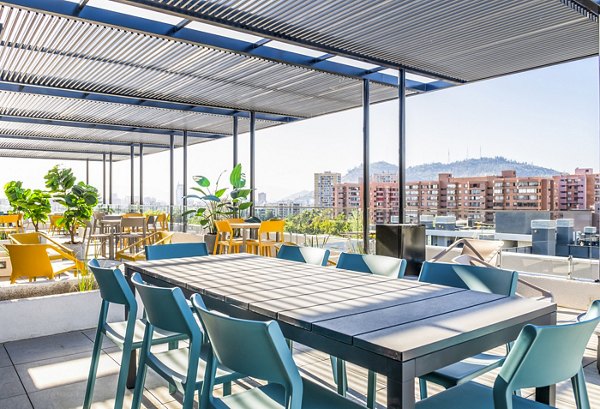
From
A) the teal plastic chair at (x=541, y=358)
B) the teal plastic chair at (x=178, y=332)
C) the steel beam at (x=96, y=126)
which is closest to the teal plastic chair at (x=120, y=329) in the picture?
the teal plastic chair at (x=178, y=332)

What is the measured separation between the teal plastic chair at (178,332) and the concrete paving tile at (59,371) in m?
1.18

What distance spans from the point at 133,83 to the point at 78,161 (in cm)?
1330

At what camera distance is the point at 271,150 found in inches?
1898

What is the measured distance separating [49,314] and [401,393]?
3.67m

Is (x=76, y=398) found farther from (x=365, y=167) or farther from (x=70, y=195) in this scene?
(x=365, y=167)

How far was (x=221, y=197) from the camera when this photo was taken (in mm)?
9039

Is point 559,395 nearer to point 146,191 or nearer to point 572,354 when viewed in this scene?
point 572,354

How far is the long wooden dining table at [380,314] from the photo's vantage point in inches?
55.3

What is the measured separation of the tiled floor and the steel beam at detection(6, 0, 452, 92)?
2829 millimetres

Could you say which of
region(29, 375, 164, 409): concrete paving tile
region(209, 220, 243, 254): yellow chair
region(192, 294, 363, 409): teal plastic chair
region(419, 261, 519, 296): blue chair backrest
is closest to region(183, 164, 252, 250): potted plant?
region(209, 220, 243, 254): yellow chair

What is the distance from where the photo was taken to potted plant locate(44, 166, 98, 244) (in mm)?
6855

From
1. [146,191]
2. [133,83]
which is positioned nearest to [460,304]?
[133,83]

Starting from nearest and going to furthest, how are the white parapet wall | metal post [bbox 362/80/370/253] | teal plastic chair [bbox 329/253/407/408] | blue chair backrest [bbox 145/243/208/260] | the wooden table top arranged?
the wooden table top < teal plastic chair [bbox 329/253/407/408] < blue chair backrest [bbox 145/243/208/260] < the white parapet wall < metal post [bbox 362/80/370/253]

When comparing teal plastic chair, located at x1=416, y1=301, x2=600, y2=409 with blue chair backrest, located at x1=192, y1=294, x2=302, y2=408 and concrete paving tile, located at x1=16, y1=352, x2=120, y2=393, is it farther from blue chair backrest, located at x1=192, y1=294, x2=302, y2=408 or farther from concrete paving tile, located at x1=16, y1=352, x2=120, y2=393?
concrete paving tile, located at x1=16, y1=352, x2=120, y2=393
